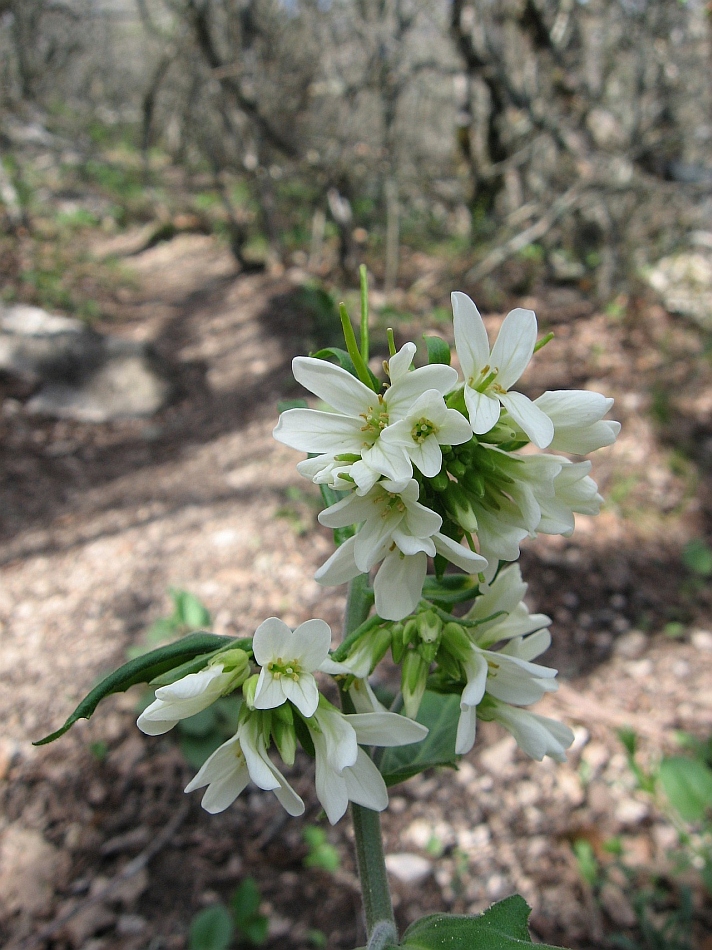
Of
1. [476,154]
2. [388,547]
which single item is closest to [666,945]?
[388,547]

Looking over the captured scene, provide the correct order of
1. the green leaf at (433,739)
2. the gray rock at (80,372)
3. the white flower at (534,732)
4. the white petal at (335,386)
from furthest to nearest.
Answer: the gray rock at (80,372) < the green leaf at (433,739) < the white flower at (534,732) < the white petal at (335,386)

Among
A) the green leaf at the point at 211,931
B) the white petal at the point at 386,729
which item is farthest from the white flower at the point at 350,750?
the green leaf at the point at 211,931

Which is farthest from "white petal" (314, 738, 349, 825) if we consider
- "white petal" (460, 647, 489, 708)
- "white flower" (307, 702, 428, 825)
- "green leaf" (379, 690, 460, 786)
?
"green leaf" (379, 690, 460, 786)

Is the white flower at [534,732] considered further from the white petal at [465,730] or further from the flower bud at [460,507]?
the flower bud at [460,507]

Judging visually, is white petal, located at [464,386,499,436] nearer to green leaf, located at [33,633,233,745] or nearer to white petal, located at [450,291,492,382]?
white petal, located at [450,291,492,382]

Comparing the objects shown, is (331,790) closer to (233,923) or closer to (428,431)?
(428,431)

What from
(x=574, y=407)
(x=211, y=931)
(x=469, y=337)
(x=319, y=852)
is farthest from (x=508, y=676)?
(x=319, y=852)

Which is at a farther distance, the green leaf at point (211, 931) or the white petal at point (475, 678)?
the green leaf at point (211, 931)
